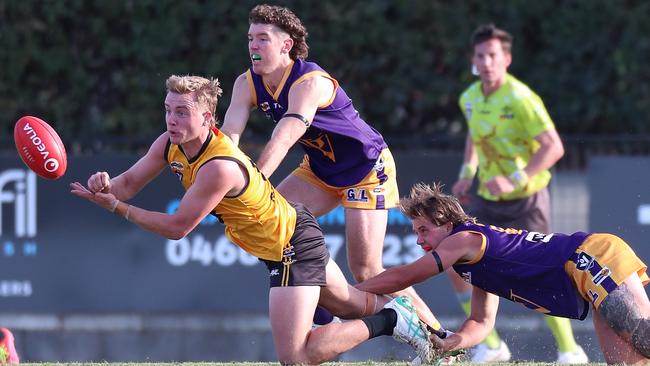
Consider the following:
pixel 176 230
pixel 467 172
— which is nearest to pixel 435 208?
pixel 176 230

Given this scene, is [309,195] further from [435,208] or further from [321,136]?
[435,208]

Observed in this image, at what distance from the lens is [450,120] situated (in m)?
12.5

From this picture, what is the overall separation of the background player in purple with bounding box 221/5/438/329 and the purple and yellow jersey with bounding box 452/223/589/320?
1.67ft

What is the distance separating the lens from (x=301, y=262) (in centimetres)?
687

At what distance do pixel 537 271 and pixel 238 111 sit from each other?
184 centimetres

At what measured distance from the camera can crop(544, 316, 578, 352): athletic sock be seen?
9359 millimetres

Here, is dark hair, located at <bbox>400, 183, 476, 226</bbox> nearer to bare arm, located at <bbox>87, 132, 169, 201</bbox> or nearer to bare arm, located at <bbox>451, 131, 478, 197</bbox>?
bare arm, located at <bbox>87, 132, 169, 201</bbox>

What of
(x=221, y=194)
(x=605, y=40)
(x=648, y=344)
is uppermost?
(x=605, y=40)

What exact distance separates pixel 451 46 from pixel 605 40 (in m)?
1.35

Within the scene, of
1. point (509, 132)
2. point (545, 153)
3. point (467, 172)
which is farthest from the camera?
point (467, 172)

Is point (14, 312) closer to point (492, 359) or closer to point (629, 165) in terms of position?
point (492, 359)

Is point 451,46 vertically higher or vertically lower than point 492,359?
higher

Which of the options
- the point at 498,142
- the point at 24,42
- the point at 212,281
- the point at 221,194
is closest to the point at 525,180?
the point at 498,142

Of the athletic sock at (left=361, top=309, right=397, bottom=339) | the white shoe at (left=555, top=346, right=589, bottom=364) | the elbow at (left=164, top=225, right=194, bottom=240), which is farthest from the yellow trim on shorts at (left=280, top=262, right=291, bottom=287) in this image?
the white shoe at (left=555, top=346, right=589, bottom=364)
